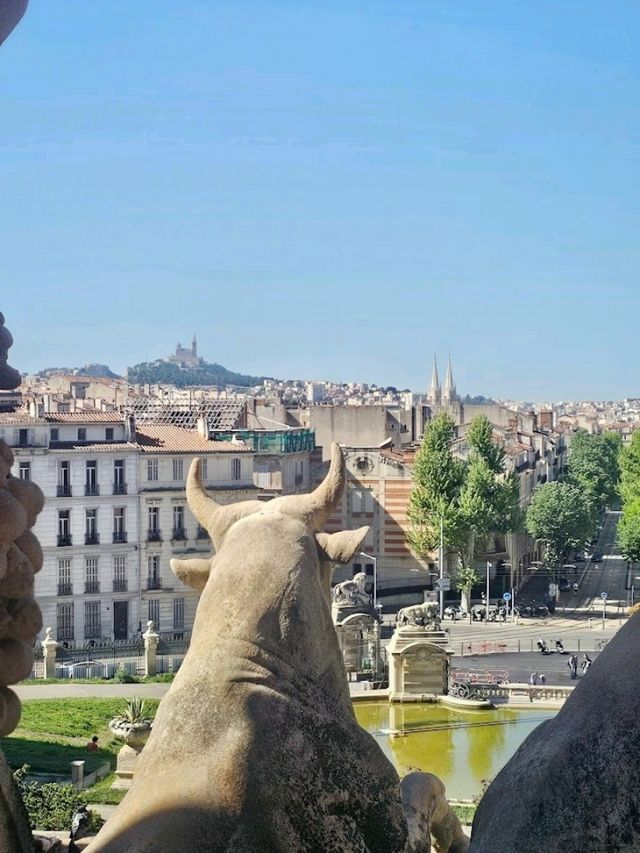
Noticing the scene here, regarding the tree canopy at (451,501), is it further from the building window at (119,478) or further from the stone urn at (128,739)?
the stone urn at (128,739)

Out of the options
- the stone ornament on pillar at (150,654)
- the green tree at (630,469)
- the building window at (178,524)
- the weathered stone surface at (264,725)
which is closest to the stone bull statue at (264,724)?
the weathered stone surface at (264,725)

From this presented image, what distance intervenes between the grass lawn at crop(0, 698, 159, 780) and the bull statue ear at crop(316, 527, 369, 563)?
21585 mm

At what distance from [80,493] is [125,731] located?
27.7 m

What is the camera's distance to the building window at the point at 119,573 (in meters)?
52.0

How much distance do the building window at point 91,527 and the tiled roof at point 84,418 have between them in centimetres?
337

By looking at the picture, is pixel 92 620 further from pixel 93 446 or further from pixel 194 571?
pixel 194 571

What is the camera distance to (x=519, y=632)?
5516 centimetres

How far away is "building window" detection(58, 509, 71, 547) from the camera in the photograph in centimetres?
5125

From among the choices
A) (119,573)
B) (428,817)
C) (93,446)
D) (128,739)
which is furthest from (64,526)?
(428,817)

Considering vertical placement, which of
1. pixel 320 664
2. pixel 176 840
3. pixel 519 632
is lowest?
pixel 519 632

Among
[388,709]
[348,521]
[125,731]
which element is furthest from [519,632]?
[125,731]

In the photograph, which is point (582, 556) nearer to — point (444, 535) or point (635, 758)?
point (444, 535)

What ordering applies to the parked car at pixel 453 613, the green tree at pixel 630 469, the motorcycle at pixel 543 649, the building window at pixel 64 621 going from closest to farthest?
the motorcycle at pixel 543 649 → the building window at pixel 64 621 → the parked car at pixel 453 613 → the green tree at pixel 630 469

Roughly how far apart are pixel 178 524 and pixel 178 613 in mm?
3342
